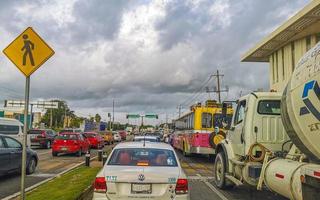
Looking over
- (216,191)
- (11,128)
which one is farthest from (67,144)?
(216,191)

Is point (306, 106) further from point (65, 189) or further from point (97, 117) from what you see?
point (97, 117)

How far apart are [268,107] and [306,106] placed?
163 inches

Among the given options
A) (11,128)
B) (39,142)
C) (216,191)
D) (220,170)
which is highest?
(11,128)

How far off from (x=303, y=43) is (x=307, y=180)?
86.4ft

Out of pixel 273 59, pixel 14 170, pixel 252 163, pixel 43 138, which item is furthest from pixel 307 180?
pixel 273 59

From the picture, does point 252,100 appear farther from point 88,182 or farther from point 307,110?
point 88,182

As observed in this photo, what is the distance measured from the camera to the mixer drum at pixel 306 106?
225 inches

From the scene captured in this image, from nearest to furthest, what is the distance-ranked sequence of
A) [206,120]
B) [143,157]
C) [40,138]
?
[143,157], [206,120], [40,138]

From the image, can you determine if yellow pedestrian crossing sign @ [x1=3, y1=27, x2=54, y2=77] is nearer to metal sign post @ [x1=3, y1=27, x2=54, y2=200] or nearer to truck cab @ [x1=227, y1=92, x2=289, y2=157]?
metal sign post @ [x1=3, y1=27, x2=54, y2=200]

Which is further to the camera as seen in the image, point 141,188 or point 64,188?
point 64,188

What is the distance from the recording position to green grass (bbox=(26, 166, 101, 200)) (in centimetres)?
956

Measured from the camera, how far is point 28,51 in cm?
730

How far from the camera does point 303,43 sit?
29938 mm

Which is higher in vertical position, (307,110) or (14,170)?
(307,110)
